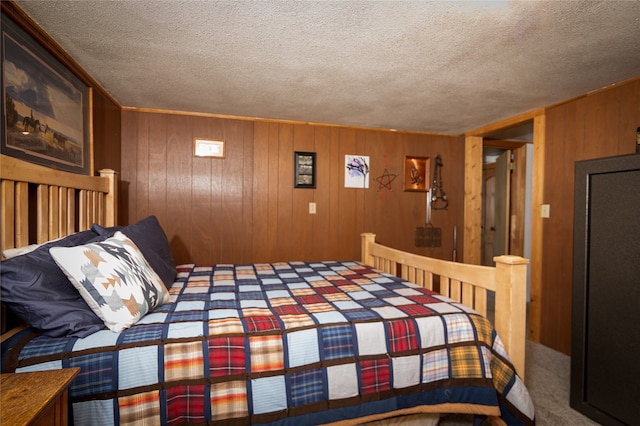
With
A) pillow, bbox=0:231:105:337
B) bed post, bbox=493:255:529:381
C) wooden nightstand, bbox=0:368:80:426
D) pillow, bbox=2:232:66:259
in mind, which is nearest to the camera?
wooden nightstand, bbox=0:368:80:426

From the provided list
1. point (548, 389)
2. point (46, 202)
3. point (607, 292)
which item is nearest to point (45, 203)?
point (46, 202)

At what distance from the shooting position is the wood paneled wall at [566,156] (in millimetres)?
2270

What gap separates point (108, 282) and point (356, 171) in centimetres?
278

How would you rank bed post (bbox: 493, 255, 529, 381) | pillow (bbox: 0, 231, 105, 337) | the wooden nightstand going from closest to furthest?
the wooden nightstand < pillow (bbox: 0, 231, 105, 337) < bed post (bbox: 493, 255, 529, 381)

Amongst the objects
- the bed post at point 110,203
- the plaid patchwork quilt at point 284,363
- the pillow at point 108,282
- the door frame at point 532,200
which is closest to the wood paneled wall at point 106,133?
the bed post at point 110,203

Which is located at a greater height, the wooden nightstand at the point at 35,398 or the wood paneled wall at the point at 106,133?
the wood paneled wall at the point at 106,133

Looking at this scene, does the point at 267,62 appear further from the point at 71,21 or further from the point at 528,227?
the point at 528,227

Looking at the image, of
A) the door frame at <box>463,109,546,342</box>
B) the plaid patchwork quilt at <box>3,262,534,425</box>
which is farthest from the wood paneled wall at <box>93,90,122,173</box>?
the door frame at <box>463,109,546,342</box>

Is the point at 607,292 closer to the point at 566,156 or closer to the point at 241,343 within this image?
the point at 566,156

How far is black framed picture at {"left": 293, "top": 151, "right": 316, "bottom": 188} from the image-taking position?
3.44m

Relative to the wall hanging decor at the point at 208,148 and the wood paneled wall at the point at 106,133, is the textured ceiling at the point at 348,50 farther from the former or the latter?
the wall hanging decor at the point at 208,148

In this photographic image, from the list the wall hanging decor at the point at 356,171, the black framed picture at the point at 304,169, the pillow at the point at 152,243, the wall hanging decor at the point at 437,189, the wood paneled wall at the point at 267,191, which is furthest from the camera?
the wall hanging decor at the point at 437,189

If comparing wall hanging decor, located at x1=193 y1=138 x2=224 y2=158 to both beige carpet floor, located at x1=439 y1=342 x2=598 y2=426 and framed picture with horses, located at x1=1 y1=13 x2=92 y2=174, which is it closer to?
framed picture with horses, located at x1=1 y1=13 x2=92 y2=174

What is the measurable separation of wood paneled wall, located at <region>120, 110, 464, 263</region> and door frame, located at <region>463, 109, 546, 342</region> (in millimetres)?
111
